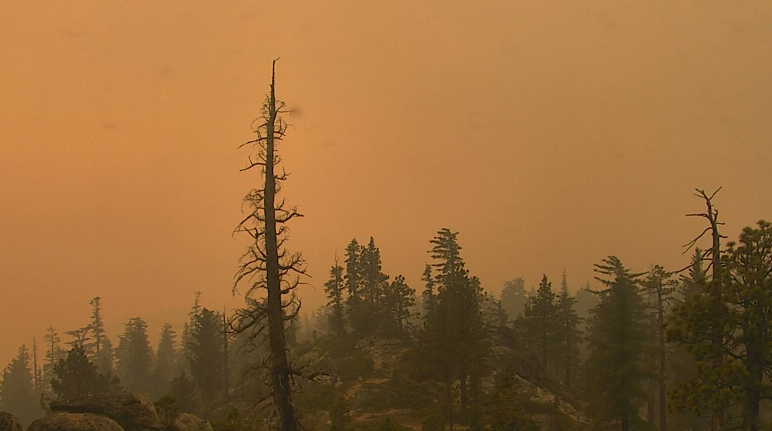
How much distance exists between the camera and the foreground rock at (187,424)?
17219 millimetres

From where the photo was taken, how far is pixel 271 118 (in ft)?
51.7

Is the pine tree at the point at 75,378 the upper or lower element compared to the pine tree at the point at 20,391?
upper

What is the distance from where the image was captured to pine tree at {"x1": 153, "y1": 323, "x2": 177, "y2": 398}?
81.7m

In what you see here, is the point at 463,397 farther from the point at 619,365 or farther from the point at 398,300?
the point at 398,300

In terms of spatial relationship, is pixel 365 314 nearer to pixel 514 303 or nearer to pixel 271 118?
pixel 271 118

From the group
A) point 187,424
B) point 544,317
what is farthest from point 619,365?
point 187,424

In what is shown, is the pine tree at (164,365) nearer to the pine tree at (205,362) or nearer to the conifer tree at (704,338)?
the pine tree at (205,362)

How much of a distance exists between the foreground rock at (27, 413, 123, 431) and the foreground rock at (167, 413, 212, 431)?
3.24 meters

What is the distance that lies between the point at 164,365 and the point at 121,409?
3314 inches

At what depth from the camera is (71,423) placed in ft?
44.6

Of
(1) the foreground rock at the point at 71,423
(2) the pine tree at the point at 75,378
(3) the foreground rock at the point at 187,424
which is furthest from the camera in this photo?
(2) the pine tree at the point at 75,378

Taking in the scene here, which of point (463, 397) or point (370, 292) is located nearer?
point (463, 397)

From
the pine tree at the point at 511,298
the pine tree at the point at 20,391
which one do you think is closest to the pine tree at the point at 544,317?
the pine tree at the point at 20,391

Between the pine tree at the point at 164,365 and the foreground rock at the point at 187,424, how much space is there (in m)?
61.5
